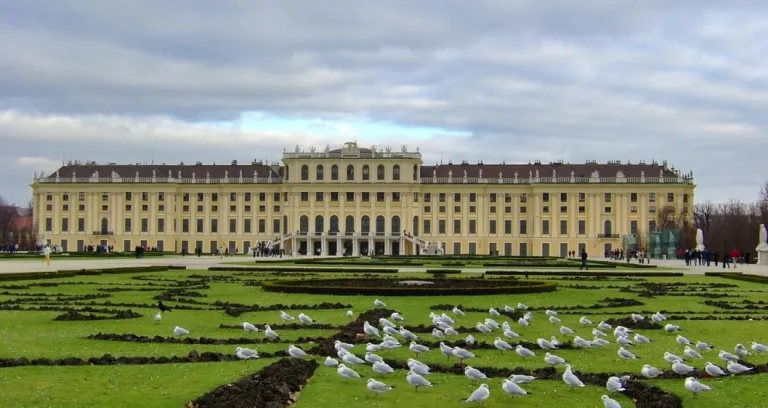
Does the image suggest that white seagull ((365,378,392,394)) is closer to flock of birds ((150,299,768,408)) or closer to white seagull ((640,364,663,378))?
flock of birds ((150,299,768,408))

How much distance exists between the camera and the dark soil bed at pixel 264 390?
11555mm

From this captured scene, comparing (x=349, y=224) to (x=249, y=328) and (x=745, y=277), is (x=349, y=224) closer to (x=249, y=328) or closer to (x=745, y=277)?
(x=745, y=277)

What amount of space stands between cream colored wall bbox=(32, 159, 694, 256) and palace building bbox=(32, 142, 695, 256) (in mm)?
116

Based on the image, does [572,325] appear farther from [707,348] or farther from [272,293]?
[272,293]

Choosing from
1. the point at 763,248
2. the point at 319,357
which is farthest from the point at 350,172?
the point at 319,357

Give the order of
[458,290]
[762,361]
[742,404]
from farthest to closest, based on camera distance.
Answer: [458,290]
[762,361]
[742,404]

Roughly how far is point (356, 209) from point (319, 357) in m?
94.5

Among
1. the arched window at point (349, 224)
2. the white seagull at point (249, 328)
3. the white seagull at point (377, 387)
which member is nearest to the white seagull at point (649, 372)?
the white seagull at point (377, 387)

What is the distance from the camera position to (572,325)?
2134cm

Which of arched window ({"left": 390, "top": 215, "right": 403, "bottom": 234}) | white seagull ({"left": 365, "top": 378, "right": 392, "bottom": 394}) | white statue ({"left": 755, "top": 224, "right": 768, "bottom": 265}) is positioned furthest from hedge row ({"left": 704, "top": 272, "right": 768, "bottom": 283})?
arched window ({"left": 390, "top": 215, "right": 403, "bottom": 234})

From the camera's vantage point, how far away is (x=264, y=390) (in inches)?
478

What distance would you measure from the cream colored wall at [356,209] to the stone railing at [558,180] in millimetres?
534

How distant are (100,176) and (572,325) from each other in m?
101

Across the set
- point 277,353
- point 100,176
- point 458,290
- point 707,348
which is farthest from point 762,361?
point 100,176
